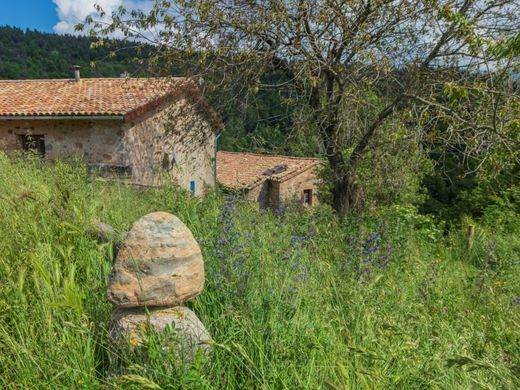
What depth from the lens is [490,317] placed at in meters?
3.03

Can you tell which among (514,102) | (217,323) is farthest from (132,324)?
(514,102)

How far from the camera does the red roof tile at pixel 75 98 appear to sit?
13.0 meters

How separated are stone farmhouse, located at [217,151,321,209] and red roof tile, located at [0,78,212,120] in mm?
8358

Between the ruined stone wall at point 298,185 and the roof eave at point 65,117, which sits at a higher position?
the roof eave at point 65,117

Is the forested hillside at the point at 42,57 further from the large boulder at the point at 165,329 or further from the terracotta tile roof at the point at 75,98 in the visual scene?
the large boulder at the point at 165,329

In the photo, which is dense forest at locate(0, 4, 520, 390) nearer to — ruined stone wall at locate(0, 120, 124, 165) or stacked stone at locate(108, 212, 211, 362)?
stacked stone at locate(108, 212, 211, 362)

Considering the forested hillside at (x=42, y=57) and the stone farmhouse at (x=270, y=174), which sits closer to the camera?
the stone farmhouse at (x=270, y=174)

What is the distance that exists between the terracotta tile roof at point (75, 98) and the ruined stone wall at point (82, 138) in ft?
1.74

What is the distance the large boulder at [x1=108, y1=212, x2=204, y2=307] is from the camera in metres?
2.07

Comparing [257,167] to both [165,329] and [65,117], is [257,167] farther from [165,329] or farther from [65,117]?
[165,329]

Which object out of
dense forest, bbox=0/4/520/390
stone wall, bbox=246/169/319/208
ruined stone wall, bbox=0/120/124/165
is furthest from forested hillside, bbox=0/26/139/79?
dense forest, bbox=0/4/520/390

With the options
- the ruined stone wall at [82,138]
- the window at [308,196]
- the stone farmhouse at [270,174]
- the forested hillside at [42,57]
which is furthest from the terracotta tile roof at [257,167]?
the ruined stone wall at [82,138]

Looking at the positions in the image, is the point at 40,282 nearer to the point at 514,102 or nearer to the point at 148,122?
the point at 514,102

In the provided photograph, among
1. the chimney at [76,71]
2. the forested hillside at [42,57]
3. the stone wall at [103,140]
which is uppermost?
the forested hillside at [42,57]
